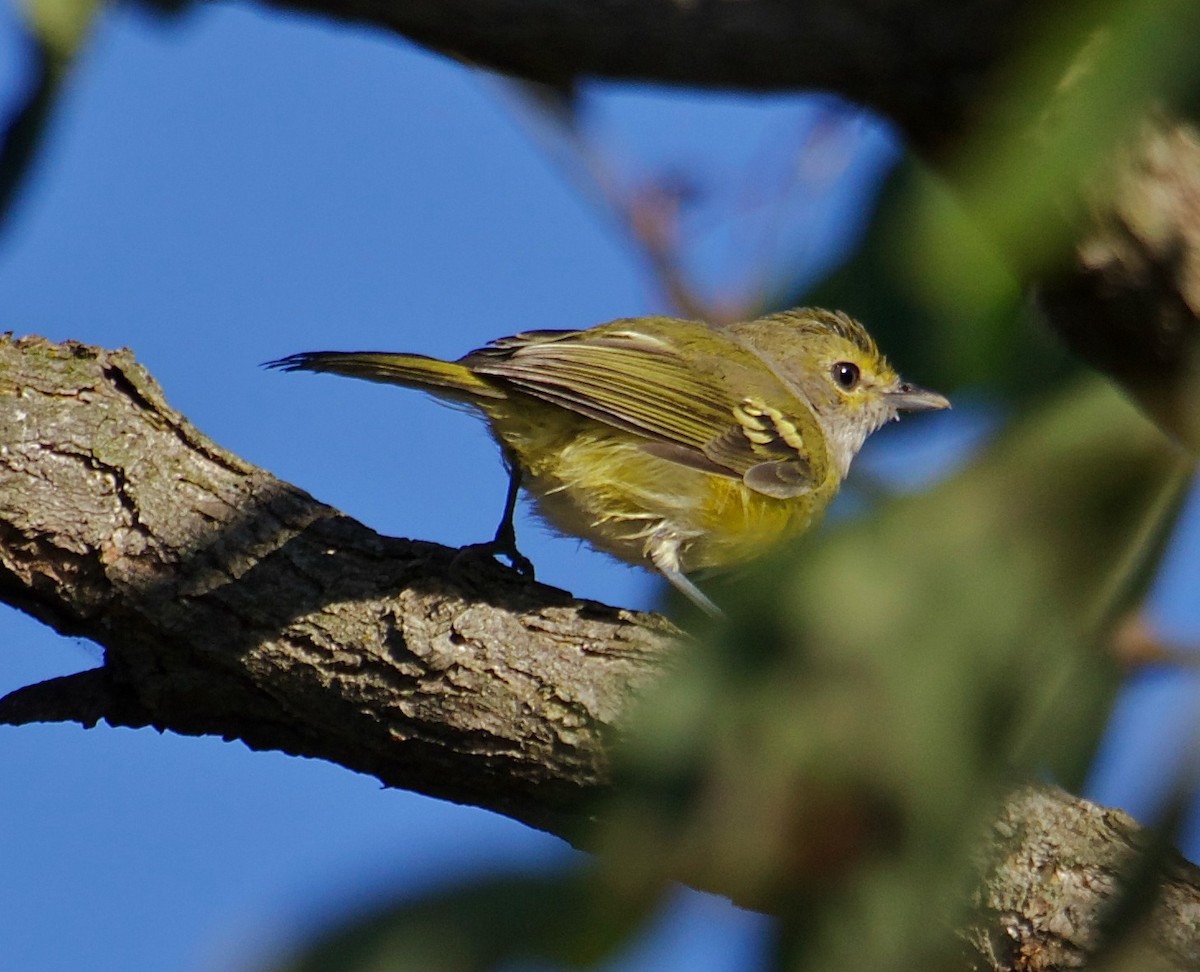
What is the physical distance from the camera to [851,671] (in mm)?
1459

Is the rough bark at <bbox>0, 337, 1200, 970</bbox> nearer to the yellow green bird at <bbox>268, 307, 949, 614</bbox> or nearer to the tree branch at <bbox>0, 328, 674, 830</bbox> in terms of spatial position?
the tree branch at <bbox>0, 328, 674, 830</bbox>

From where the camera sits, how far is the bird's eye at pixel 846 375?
586 centimetres

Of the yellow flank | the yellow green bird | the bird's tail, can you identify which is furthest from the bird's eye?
the bird's tail

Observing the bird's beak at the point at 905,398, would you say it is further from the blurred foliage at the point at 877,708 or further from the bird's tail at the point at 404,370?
the blurred foliage at the point at 877,708

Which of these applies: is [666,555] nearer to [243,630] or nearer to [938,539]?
[243,630]

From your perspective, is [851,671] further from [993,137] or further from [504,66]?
[504,66]

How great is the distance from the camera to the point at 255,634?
11.1ft

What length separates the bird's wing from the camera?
4.31m

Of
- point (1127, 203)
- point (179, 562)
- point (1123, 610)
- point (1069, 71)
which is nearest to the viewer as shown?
point (1069, 71)

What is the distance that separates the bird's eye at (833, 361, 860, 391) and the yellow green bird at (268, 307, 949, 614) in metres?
0.35

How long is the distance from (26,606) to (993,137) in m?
2.72

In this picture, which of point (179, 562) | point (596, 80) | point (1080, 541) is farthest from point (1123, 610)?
point (179, 562)

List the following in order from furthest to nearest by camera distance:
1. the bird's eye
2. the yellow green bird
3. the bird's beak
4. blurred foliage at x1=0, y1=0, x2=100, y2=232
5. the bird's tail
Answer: the bird's eye → the bird's beak → the yellow green bird → the bird's tail → blurred foliage at x1=0, y1=0, x2=100, y2=232

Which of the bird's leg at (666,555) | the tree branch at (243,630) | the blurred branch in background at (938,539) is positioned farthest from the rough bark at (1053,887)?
the bird's leg at (666,555)
